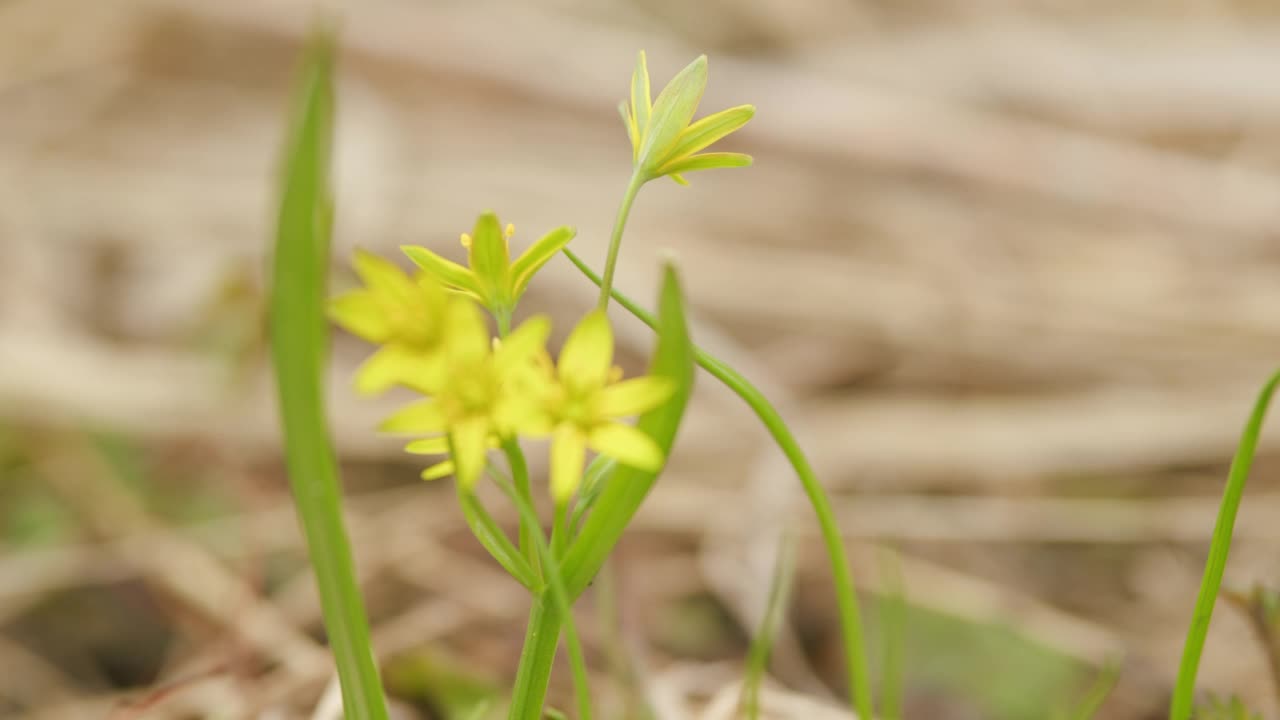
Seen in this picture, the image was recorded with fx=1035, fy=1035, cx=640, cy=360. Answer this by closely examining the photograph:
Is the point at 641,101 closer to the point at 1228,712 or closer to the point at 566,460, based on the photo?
the point at 566,460

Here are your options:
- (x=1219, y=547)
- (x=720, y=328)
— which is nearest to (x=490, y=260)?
(x=1219, y=547)

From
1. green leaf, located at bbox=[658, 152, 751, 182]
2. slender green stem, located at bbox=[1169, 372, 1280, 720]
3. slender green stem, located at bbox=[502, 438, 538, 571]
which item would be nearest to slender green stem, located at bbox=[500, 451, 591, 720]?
slender green stem, located at bbox=[502, 438, 538, 571]

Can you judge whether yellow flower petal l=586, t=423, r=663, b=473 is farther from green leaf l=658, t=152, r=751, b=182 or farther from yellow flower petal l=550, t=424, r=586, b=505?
green leaf l=658, t=152, r=751, b=182

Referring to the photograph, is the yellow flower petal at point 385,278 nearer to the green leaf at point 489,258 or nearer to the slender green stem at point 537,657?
the green leaf at point 489,258

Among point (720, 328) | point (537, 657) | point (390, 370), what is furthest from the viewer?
point (720, 328)

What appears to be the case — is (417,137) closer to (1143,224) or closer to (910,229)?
(910,229)

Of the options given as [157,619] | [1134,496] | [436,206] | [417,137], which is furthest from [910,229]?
[157,619]
